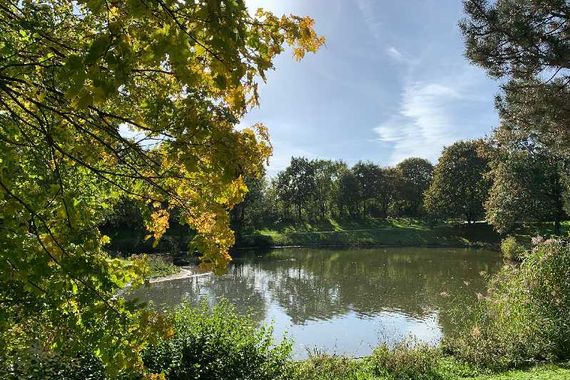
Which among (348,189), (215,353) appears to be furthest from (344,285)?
(348,189)

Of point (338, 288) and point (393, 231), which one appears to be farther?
point (393, 231)

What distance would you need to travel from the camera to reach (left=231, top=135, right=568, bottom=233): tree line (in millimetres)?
37969

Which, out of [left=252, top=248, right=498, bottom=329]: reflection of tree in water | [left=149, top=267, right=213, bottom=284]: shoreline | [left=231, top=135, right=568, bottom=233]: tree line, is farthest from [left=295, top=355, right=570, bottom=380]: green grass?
[left=231, top=135, right=568, bottom=233]: tree line

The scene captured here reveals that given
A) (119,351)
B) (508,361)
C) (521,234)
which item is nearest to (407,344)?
(508,361)

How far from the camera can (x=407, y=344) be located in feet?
35.8

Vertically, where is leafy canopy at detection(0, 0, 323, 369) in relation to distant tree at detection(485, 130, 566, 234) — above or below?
below

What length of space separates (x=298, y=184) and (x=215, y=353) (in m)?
54.9

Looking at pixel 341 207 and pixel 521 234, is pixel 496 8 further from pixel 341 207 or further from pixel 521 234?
pixel 341 207

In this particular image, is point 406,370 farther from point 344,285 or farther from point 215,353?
point 344,285

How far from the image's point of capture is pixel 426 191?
54.7m

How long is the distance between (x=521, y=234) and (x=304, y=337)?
114 feet

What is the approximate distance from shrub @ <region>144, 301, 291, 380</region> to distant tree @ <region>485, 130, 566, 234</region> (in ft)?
111

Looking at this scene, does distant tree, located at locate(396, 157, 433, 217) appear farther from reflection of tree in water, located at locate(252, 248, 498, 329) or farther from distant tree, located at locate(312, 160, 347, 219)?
reflection of tree in water, located at locate(252, 248, 498, 329)

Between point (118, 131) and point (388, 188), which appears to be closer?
point (118, 131)
